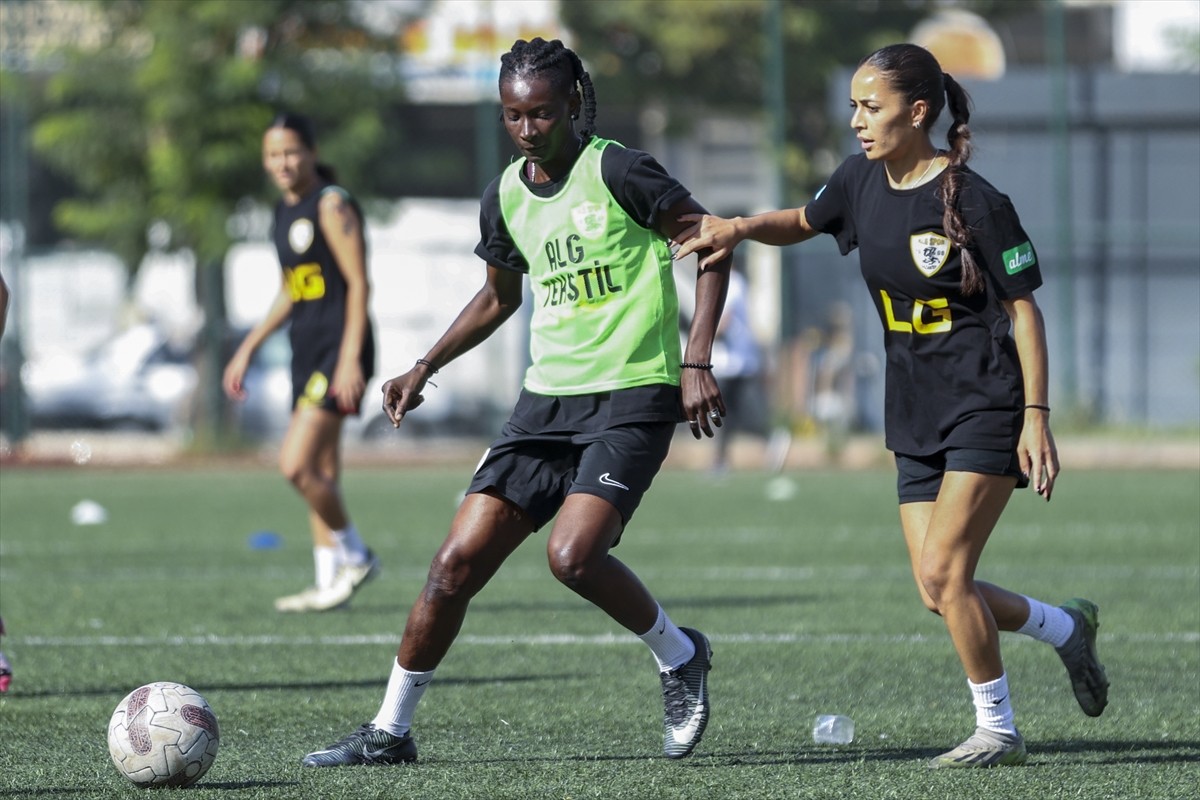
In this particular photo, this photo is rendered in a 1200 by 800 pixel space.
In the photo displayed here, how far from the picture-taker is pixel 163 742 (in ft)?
15.7

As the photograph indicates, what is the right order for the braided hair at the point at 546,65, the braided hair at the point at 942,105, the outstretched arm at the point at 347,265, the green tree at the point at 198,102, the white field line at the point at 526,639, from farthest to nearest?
the green tree at the point at 198,102 → the outstretched arm at the point at 347,265 → the white field line at the point at 526,639 → the braided hair at the point at 546,65 → the braided hair at the point at 942,105

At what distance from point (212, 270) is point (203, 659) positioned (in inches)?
608

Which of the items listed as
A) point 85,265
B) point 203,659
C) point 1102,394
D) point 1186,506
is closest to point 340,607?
point 203,659

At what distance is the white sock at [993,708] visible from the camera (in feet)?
16.8

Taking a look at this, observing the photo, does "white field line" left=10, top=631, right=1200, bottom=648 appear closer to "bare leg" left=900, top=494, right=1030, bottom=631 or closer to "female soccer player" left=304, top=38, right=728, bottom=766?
"bare leg" left=900, top=494, right=1030, bottom=631

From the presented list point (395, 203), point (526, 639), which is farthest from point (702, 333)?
point (395, 203)

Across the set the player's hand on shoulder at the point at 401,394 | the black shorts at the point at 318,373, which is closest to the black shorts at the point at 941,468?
the player's hand on shoulder at the point at 401,394

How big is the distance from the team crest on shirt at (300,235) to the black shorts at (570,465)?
3748 mm

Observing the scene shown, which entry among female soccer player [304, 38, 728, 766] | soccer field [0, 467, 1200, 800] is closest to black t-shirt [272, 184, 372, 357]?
soccer field [0, 467, 1200, 800]

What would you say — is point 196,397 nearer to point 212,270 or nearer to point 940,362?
point 212,270

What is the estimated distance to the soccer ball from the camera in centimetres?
479

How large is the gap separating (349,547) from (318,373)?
2.73 feet

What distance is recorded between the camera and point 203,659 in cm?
728

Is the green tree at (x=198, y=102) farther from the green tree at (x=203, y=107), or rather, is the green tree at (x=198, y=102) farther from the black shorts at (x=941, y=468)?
the black shorts at (x=941, y=468)
